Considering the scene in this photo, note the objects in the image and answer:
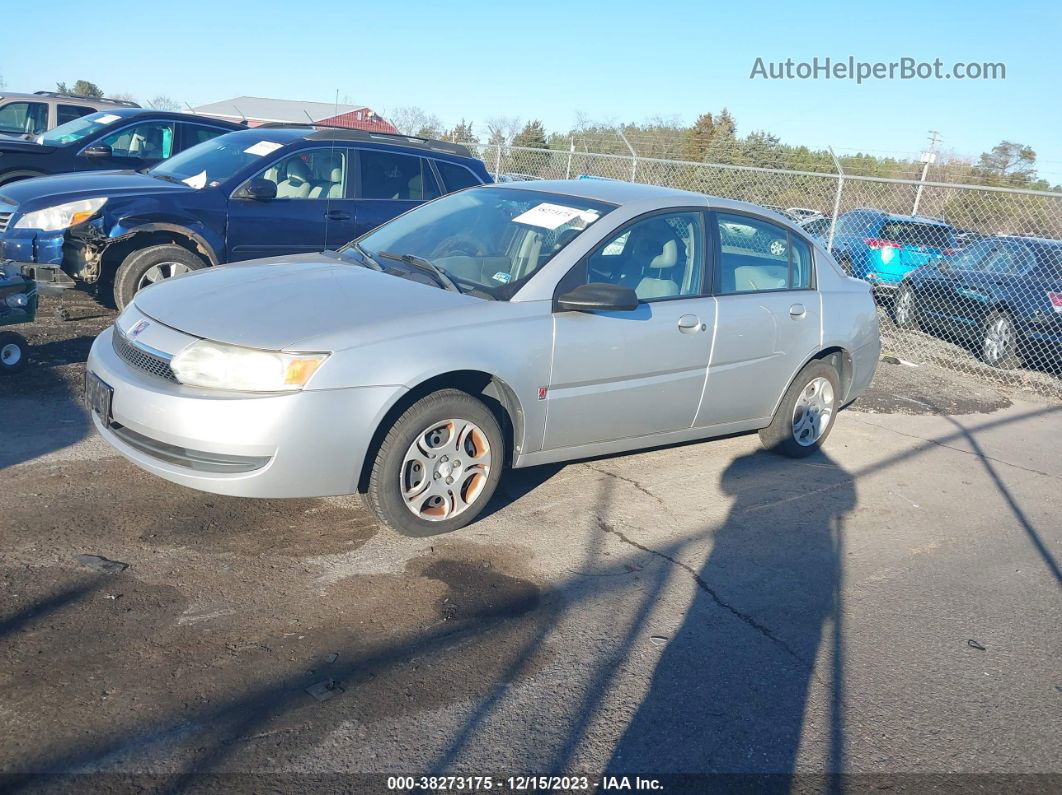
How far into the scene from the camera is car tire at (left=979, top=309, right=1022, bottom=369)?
A: 1125 cm

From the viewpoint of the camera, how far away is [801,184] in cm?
1769

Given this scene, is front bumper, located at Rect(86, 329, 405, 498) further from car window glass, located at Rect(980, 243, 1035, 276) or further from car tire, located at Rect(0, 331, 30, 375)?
car window glass, located at Rect(980, 243, 1035, 276)

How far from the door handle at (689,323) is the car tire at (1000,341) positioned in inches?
293

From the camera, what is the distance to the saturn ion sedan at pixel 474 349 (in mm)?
4094

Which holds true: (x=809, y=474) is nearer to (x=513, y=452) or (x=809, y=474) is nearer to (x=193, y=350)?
(x=513, y=452)

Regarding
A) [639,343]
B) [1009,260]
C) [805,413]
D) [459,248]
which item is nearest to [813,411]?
[805,413]

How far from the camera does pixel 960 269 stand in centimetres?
1216

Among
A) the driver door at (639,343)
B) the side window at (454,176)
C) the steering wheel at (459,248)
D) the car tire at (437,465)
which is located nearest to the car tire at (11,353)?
the steering wheel at (459,248)

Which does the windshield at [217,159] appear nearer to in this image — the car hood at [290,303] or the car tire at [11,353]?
the car tire at [11,353]

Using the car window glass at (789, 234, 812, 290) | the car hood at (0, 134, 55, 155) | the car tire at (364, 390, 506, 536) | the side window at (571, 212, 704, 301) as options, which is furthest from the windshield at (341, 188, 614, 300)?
the car hood at (0, 134, 55, 155)

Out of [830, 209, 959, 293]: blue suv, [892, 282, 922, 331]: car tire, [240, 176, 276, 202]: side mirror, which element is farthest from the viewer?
[830, 209, 959, 293]: blue suv

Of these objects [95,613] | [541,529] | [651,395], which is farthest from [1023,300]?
[95,613]

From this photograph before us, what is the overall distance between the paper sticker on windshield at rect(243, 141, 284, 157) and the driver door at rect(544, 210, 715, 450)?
14.8 feet

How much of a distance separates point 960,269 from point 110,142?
10.9 metres
